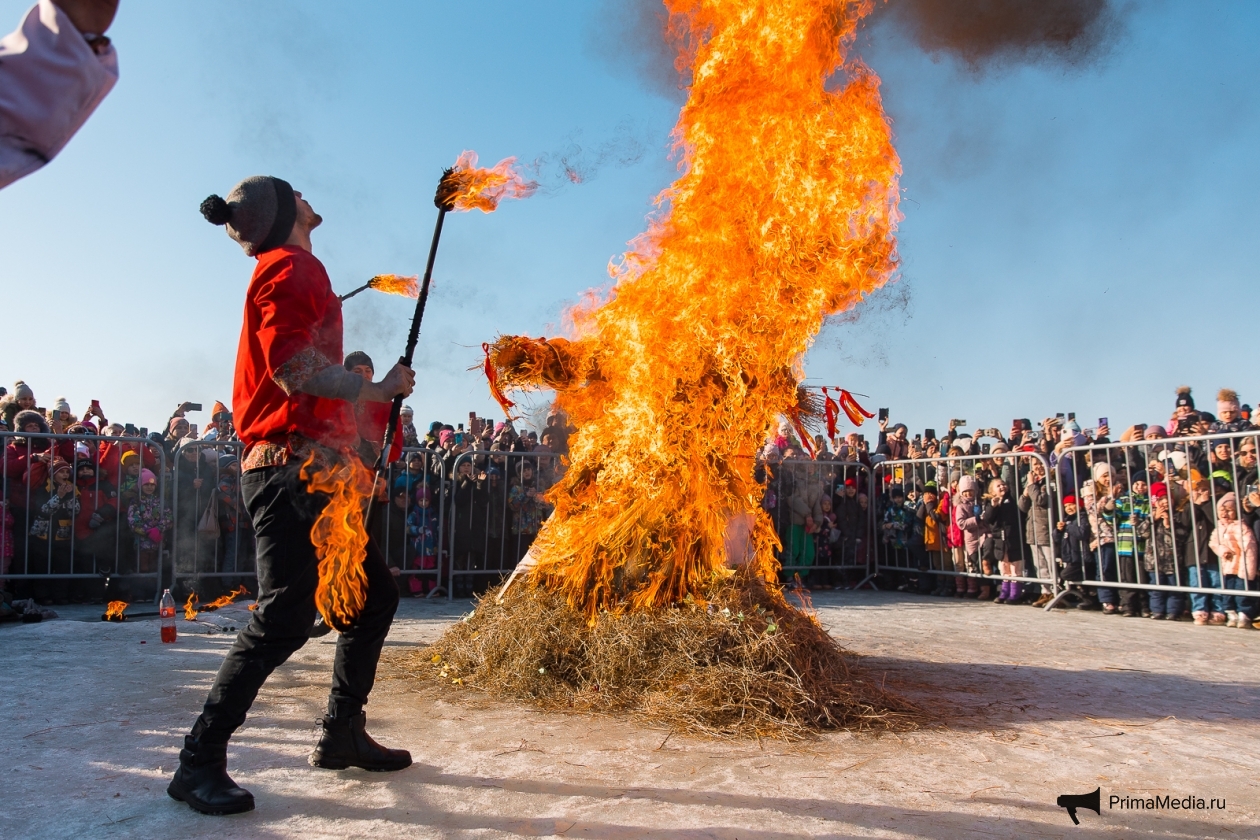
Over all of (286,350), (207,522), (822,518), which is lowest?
(822,518)

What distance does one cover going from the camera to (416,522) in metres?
10.6

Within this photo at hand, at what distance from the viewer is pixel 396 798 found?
3176 millimetres

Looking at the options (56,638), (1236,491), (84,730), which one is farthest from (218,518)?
(1236,491)

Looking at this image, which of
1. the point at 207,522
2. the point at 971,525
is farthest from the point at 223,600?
the point at 971,525

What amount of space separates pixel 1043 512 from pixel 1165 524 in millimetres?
1424

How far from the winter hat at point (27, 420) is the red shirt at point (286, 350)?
7700 mm

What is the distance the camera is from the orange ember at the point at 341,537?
3244 millimetres

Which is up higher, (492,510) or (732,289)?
(732,289)

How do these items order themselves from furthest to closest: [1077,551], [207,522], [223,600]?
[1077,551] → [207,522] → [223,600]

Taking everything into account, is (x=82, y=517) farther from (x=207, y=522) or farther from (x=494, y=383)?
(x=494, y=383)

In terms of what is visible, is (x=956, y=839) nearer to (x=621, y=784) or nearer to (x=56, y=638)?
(x=621, y=784)

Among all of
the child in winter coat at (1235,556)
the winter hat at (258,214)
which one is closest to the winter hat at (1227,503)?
the child in winter coat at (1235,556)

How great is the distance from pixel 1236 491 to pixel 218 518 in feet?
35.9

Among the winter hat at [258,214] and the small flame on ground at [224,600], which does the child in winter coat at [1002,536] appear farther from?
the winter hat at [258,214]
